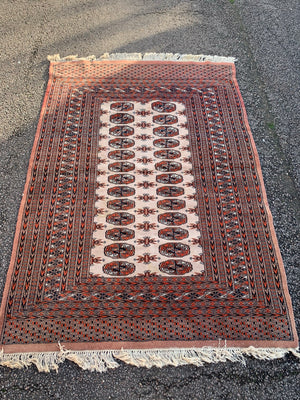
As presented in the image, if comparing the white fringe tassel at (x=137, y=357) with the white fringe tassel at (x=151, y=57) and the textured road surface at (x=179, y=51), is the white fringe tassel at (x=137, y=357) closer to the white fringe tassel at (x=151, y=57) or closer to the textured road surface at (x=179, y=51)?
the textured road surface at (x=179, y=51)

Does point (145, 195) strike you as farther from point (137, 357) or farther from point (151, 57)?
point (151, 57)

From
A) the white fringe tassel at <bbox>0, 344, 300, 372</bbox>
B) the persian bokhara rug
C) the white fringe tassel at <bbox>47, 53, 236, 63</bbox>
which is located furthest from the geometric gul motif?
the white fringe tassel at <bbox>47, 53, 236, 63</bbox>

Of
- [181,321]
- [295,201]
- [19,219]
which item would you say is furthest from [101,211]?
[295,201]

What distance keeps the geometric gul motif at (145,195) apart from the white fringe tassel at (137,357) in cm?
33

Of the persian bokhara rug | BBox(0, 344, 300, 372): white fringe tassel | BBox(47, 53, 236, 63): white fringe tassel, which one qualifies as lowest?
BBox(0, 344, 300, 372): white fringe tassel

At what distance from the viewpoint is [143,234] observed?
1880 mm

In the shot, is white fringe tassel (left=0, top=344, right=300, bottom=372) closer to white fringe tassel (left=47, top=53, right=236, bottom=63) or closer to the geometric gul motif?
the geometric gul motif

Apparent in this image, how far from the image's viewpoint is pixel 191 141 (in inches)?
87.9

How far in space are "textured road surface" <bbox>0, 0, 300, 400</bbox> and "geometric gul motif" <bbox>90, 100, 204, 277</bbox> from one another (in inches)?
16.4

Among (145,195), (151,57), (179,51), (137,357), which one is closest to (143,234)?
(145,195)

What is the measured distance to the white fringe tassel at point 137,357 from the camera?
1547mm

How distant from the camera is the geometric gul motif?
1800 millimetres

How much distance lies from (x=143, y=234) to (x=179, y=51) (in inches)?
58.5

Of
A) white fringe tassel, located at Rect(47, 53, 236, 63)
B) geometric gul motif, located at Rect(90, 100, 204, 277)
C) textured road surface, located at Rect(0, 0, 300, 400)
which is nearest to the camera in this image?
textured road surface, located at Rect(0, 0, 300, 400)
